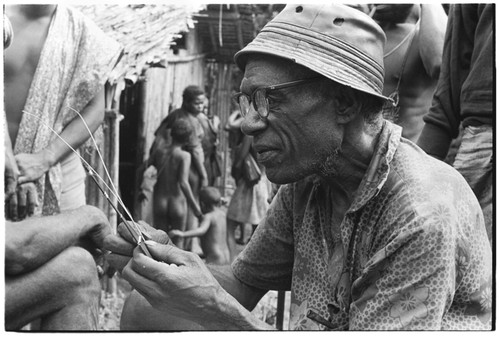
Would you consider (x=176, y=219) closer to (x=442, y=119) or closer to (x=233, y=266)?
(x=442, y=119)

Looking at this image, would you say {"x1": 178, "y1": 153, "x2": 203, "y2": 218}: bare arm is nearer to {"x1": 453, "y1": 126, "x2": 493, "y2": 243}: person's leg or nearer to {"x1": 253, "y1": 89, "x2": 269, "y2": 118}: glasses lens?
{"x1": 453, "y1": 126, "x2": 493, "y2": 243}: person's leg

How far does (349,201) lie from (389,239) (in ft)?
0.87

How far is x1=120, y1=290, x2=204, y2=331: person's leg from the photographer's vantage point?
3145 millimetres

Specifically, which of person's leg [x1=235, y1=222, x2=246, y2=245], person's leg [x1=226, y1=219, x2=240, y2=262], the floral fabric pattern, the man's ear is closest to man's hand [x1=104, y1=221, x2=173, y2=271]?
the man's ear

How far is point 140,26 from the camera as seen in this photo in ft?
22.1

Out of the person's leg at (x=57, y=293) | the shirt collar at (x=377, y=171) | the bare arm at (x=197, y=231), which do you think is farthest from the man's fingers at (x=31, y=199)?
the bare arm at (x=197, y=231)

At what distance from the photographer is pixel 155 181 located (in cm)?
952

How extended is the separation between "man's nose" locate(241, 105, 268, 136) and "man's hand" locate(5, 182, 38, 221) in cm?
203

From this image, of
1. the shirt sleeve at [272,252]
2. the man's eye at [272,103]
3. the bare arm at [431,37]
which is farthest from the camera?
the bare arm at [431,37]

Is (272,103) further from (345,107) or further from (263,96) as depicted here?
(345,107)

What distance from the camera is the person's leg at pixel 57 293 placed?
10.6 feet

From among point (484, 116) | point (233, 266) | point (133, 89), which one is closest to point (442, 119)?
point (484, 116)

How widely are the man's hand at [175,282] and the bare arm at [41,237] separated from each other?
69 cm

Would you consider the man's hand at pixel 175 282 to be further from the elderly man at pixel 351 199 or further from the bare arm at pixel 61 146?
the bare arm at pixel 61 146
